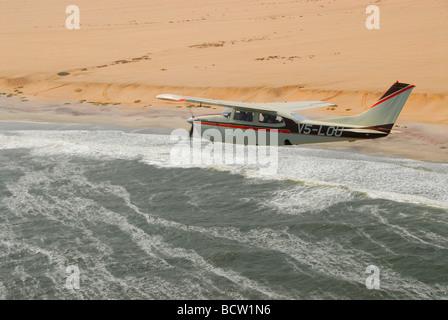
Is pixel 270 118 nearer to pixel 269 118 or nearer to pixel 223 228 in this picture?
pixel 269 118

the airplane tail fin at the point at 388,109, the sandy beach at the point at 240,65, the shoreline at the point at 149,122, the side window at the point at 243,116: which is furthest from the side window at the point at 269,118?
the shoreline at the point at 149,122

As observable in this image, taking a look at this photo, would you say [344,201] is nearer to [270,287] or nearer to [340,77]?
[270,287]

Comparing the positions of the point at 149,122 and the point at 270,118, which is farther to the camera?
the point at 149,122

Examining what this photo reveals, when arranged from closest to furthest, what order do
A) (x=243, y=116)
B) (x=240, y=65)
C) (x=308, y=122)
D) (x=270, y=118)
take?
(x=308, y=122), (x=270, y=118), (x=243, y=116), (x=240, y=65)

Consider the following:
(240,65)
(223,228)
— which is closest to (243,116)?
(223,228)

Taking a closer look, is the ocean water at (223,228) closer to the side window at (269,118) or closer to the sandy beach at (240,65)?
the side window at (269,118)

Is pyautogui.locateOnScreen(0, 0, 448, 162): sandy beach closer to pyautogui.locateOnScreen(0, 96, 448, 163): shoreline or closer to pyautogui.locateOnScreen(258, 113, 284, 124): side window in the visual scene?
pyautogui.locateOnScreen(0, 96, 448, 163): shoreline

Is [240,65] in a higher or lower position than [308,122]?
higher

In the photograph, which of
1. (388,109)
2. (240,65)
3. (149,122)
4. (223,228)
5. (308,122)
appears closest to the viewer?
(223,228)
